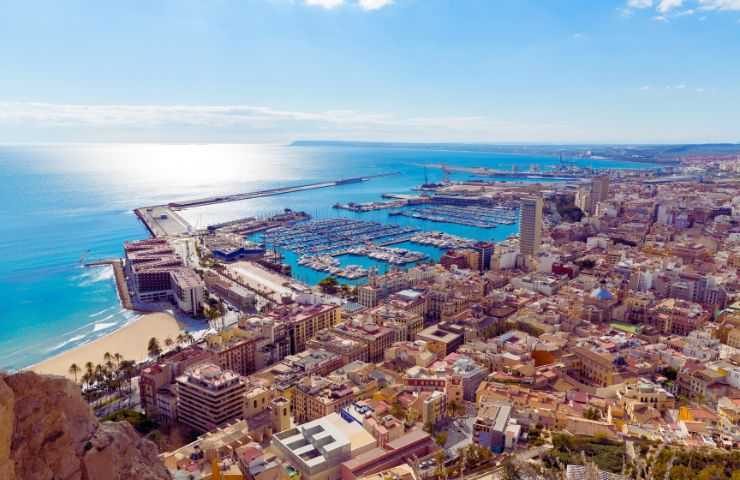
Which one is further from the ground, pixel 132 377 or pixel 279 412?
pixel 279 412

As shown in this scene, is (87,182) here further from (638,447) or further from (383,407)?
(638,447)

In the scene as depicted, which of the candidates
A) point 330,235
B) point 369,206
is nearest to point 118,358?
point 330,235

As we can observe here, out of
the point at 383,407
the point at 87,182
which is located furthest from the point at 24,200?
the point at 383,407

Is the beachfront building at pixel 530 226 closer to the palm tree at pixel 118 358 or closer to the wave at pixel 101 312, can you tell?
the palm tree at pixel 118 358

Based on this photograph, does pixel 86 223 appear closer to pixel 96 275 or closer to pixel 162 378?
pixel 96 275

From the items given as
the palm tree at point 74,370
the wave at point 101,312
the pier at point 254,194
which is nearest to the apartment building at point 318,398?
the palm tree at point 74,370
